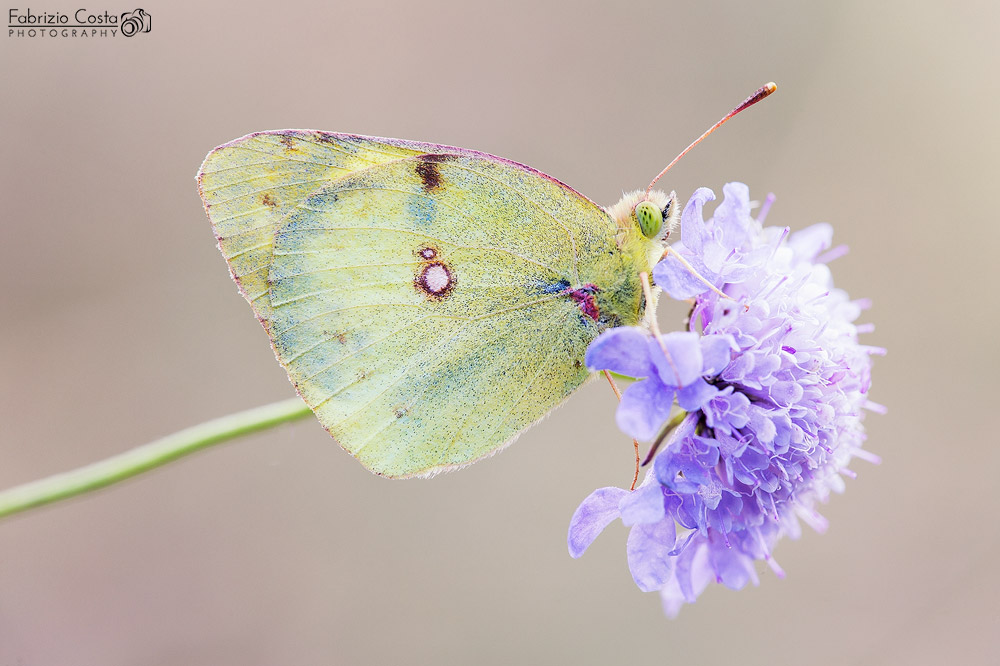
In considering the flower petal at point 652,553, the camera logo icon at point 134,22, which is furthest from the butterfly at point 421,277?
the camera logo icon at point 134,22

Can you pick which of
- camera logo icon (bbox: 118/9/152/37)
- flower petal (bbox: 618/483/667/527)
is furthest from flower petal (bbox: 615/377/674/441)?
camera logo icon (bbox: 118/9/152/37)

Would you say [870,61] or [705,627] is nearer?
[705,627]

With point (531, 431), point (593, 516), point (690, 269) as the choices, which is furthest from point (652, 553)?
point (531, 431)

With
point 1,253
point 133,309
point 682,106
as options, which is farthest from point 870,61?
point 1,253

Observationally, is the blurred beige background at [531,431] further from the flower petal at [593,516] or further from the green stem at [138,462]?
the green stem at [138,462]

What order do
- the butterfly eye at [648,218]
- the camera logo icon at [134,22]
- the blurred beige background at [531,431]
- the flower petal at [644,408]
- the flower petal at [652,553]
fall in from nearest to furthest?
the flower petal at [644,408]
the flower petal at [652,553]
the butterfly eye at [648,218]
the blurred beige background at [531,431]
the camera logo icon at [134,22]

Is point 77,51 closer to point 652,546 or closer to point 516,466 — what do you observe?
point 516,466

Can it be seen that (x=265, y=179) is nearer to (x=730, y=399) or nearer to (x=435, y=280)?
(x=435, y=280)
